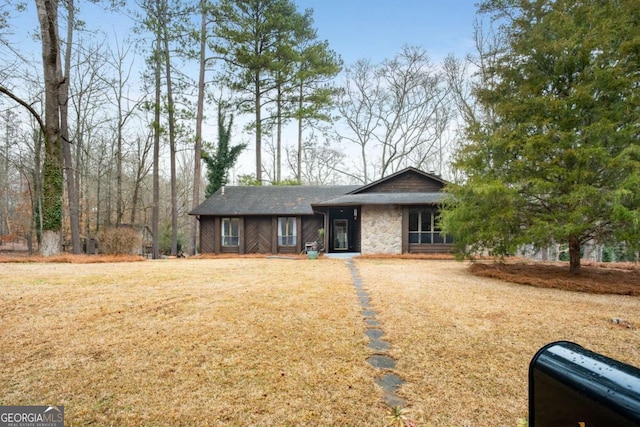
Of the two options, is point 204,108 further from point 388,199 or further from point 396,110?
point 396,110

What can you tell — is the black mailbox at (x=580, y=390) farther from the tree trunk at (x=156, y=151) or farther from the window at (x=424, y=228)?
the tree trunk at (x=156, y=151)

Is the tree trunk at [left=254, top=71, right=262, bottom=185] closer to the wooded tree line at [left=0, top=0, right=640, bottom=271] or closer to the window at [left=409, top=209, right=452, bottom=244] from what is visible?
the wooded tree line at [left=0, top=0, right=640, bottom=271]

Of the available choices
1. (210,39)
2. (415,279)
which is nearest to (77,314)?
(415,279)

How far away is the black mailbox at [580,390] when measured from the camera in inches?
29.8

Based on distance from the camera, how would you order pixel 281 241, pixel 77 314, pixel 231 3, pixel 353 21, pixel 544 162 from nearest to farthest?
pixel 77 314 < pixel 544 162 < pixel 353 21 < pixel 281 241 < pixel 231 3

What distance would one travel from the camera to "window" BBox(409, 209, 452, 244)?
14.5m

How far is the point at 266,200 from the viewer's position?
17891 millimetres

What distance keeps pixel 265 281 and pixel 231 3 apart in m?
18.6

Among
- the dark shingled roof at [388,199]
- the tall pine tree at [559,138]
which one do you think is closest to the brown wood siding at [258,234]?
the dark shingled roof at [388,199]

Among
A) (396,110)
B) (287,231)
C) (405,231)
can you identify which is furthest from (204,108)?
(405,231)

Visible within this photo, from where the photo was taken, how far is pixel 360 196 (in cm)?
1520

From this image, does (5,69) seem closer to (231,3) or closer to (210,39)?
(210,39)

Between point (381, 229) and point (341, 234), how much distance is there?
3536 mm

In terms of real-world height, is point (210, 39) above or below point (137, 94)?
above
